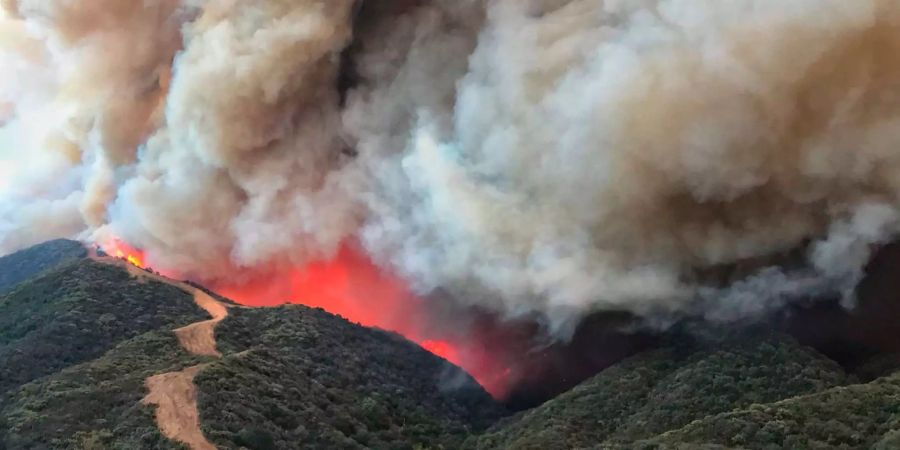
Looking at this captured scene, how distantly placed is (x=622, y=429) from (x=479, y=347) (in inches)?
593

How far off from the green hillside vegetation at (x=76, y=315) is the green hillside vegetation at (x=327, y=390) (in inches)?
146

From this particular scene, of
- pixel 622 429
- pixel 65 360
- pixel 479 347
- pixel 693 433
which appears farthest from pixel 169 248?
pixel 693 433

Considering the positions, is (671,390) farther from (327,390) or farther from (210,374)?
(210,374)

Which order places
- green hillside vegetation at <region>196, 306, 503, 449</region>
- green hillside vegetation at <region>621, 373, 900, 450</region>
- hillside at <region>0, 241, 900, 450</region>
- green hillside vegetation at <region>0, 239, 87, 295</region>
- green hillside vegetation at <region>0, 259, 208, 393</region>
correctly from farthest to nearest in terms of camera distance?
green hillside vegetation at <region>0, 239, 87, 295</region>, green hillside vegetation at <region>0, 259, 208, 393</region>, green hillside vegetation at <region>196, 306, 503, 449</region>, hillside at <region>0, 241, 900, 450</region>, green hillside vegetation at <region>621, 373, 900, 450</region>

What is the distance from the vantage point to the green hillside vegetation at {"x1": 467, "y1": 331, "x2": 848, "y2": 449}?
30.0 m

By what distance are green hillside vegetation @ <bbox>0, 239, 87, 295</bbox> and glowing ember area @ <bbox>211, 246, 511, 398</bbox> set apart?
1084 cm

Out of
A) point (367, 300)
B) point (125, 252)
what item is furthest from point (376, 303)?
point (125, 252)

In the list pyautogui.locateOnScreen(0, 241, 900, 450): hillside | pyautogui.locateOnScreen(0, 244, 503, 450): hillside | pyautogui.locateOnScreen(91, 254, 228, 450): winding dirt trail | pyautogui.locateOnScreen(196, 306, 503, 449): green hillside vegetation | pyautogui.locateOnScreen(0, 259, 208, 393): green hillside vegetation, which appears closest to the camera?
pyautogui.locateOnScreen(0, 241, 900, 450): hillside

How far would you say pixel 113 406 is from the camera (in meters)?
28.3

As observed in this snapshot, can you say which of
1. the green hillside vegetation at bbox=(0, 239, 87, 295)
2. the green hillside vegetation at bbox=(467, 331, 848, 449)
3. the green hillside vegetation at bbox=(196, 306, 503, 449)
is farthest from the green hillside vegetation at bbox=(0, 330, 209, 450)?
the green hillside vegetation at bbox=(0, 239, 87, 295)

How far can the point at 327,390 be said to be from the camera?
34.5m

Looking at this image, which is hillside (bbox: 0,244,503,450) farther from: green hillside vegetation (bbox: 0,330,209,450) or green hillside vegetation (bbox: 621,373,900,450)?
green hillside vegetation (bbox: 621,373,900,450)

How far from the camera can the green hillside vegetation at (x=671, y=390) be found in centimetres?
3002

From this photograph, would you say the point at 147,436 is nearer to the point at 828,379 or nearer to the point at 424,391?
the point at 424,391
